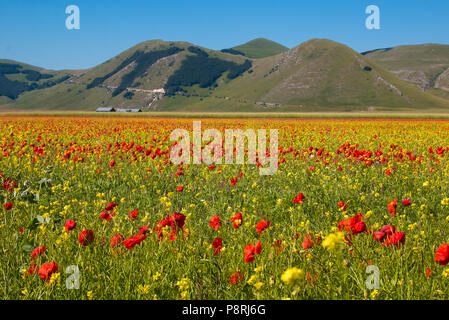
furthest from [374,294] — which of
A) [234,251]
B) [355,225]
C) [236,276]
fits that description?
[234,251]

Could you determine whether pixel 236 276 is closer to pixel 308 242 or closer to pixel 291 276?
pixel 308 242

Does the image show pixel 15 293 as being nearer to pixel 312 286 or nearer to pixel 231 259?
pixel 231 259

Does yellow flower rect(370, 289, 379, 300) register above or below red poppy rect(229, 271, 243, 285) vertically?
above

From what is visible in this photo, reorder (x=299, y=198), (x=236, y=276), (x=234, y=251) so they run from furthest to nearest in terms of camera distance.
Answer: (x=299, y=198) → (x=234, y=251) → (x=236, y=276)

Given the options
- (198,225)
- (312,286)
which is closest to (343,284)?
(312,286)

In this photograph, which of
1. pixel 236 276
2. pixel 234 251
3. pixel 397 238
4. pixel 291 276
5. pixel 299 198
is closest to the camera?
pixel 291 276

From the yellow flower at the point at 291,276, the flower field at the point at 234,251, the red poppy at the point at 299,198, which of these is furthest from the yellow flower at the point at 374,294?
the red poppy at the point at 299,198

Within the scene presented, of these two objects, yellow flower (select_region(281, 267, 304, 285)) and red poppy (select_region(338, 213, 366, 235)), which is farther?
red poppy (select_region(338, 213, 366, 235))

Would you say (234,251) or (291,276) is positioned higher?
(291,276)

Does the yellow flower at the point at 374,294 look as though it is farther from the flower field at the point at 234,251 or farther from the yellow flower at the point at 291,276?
the yellow flower at the point at 291,276

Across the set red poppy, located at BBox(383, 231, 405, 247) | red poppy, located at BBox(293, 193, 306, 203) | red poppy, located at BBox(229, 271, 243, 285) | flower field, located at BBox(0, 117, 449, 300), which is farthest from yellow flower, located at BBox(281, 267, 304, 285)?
red poppy, located at BBox(293, 193, 306, 203)

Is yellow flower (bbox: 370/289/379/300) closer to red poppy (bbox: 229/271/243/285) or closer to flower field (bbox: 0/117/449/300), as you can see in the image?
flower field (bbox: 0/117/449/300)
